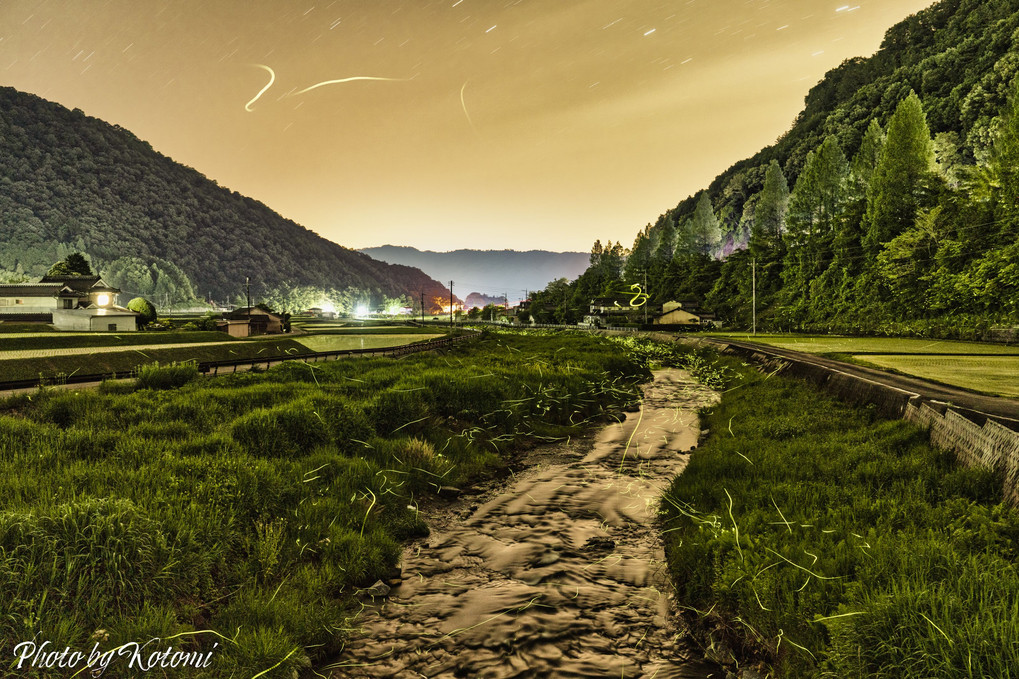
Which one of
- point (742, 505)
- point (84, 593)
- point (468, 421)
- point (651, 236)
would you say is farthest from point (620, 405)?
point (651, 236)

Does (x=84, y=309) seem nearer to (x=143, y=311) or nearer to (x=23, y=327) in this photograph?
(x=23, y=327)

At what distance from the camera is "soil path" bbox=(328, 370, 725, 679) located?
22.6 feet

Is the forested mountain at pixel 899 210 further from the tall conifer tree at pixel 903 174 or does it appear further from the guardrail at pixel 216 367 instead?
the guardrail at pixel 216 367

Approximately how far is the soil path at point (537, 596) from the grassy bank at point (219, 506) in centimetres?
85

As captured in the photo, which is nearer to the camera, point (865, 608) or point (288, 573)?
point (865, 608)

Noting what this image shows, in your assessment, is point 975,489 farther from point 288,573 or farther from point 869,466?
point 288,573

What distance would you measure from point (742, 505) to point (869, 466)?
2798 mm

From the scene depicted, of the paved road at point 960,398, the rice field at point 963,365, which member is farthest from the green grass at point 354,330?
the paved road at point 960,398

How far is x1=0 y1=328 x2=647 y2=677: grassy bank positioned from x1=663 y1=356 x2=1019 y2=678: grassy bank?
20.6ft

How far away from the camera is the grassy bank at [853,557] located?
490cm

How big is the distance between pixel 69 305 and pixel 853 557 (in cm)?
8359

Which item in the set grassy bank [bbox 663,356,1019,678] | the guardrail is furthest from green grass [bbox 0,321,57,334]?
grassy bank [bbox 663,356,1019,678]

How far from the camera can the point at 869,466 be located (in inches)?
395

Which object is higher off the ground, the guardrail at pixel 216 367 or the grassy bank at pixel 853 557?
the guardrail at pixel 216 367
